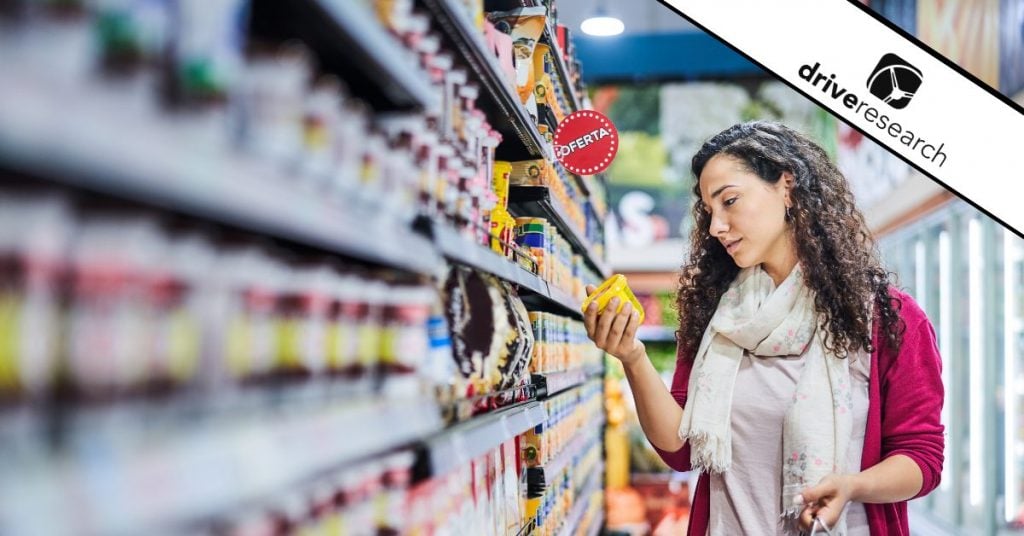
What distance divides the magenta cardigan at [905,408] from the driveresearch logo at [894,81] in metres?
1.48

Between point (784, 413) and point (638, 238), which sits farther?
point (638, 238)

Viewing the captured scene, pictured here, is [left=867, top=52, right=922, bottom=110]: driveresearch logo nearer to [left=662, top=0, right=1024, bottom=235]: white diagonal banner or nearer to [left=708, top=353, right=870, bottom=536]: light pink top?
[left=662, top=0, right=1024, bottom=235]: white diagonal banner

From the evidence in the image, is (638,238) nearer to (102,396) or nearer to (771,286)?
(771,286)

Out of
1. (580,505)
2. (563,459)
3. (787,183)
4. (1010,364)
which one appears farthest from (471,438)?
(1010,364)

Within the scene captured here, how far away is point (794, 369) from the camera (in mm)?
2324

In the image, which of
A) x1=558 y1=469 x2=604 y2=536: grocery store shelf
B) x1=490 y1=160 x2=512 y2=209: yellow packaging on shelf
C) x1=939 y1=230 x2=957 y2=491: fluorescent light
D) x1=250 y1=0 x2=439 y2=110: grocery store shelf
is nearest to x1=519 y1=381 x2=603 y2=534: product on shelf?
x1=558 y1=469 x2=604 y2=536: grocery store shelf

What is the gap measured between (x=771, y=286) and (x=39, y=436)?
2.09 meters

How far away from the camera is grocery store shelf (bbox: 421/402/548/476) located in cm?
128

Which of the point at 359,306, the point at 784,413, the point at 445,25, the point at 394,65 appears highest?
the point at 445,25

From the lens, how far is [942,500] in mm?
6801

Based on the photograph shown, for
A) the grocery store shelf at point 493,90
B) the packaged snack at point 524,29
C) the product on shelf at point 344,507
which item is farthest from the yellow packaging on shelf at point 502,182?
the product on shelf at point 344,507

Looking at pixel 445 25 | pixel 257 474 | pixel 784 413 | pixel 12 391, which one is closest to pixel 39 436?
pixel 12 391

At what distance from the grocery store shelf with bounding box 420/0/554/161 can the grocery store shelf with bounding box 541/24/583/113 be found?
400 millimetres

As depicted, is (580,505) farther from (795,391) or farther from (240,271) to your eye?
(240,271)
